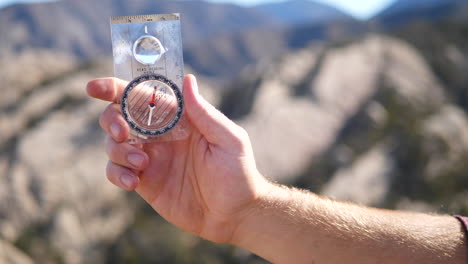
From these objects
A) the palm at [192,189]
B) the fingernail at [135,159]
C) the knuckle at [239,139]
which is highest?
the knuckle at [239,139]

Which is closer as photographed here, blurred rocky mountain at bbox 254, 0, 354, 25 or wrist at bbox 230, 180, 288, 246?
wrist at bbox 230, 180, 288, 246

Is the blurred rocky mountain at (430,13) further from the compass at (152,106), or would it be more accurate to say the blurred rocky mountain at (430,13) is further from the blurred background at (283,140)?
the compass at (152,106)

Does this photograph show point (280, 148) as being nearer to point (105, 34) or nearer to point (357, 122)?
point (357, 122)

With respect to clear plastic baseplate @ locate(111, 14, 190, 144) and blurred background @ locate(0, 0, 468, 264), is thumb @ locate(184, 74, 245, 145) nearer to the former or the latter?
clear plastic baseplate @ locate(111, 14, 190, 144)

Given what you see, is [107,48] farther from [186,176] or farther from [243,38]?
[186,176]

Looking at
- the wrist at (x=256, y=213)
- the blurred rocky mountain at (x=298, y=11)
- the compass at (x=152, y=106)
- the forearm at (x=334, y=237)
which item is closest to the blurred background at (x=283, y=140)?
the forearm at (x=334, y=237)

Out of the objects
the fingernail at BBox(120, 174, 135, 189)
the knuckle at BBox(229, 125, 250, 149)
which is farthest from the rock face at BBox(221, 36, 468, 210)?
the fingernail at BBox(120, 174, 135, 189)
